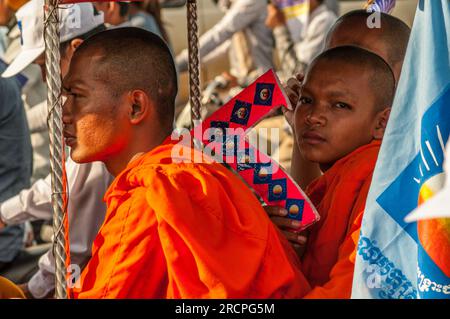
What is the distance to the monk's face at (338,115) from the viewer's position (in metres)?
3.42

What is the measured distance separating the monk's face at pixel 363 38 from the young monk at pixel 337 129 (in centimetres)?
37

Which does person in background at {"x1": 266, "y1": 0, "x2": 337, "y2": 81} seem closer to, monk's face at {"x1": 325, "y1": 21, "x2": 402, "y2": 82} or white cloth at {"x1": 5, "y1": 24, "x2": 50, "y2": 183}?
white cloth at {"x1": 5, "y1": 24, "x2": 50, "y2": 183}

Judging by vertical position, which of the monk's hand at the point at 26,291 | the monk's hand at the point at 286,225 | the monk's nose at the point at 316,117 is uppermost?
the monk's nose at the point at 316,117

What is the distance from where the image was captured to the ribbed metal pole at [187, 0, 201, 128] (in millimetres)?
4012

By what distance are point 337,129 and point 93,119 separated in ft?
2.53


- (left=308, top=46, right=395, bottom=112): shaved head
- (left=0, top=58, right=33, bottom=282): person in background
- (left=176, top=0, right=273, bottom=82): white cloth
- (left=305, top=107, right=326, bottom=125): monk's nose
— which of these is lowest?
(left=176, top=0, right=273, bottom=82): white cloth

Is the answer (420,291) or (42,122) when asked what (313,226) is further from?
(42,122)

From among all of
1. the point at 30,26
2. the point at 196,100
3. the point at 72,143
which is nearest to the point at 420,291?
the point at 72,143

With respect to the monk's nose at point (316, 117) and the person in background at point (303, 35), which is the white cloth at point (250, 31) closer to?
the person in background at point (303, 35)

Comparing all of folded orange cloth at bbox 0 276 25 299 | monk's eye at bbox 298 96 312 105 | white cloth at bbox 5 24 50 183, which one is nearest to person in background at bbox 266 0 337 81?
white cloth at bbox 5 24 50 183

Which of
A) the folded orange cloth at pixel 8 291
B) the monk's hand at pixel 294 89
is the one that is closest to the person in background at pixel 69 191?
the folded orange cloth at pixel 8 291

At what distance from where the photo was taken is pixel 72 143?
3291 mm

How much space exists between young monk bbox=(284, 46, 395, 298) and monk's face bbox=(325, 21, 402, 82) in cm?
37
